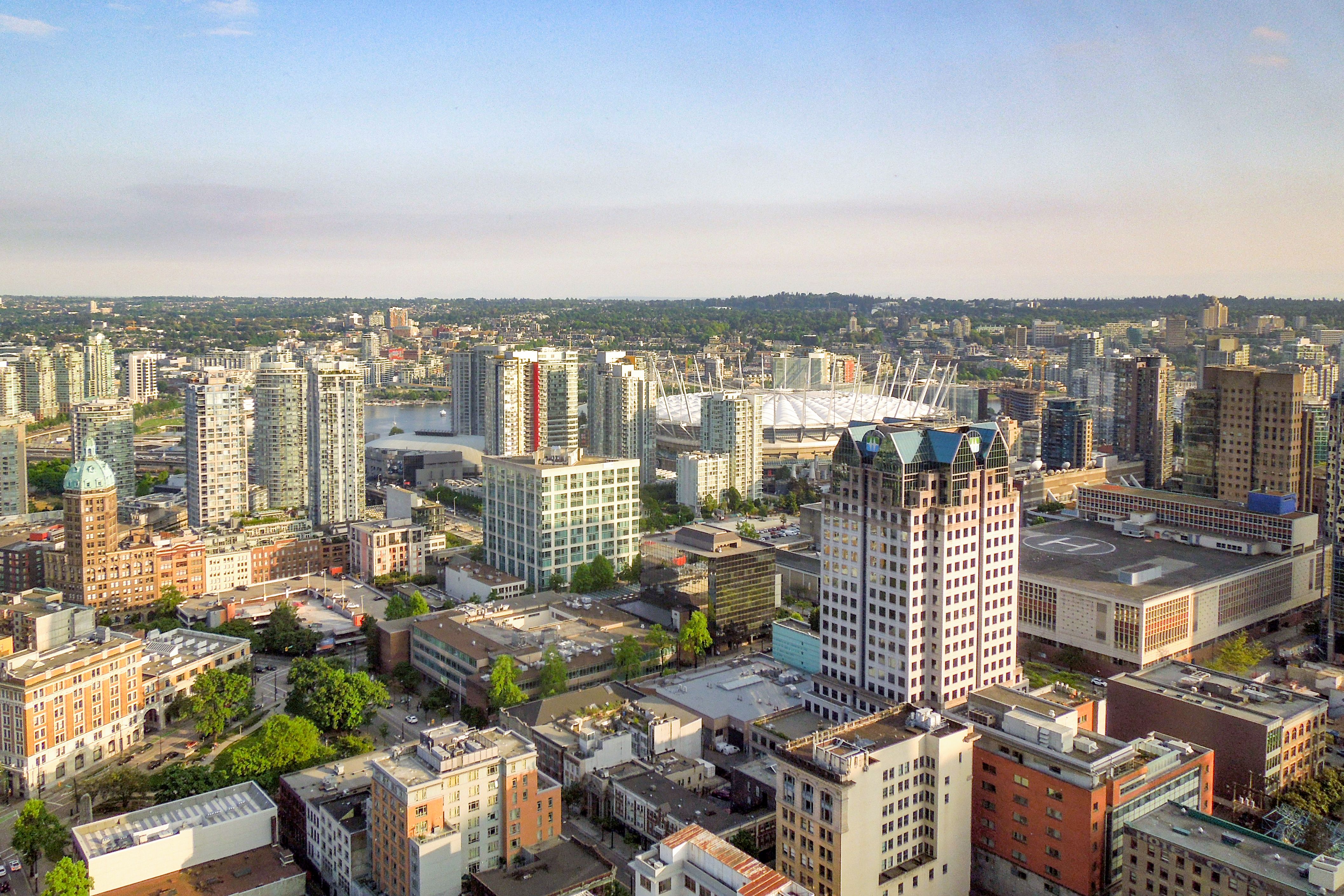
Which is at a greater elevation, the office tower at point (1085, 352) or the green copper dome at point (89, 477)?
the office tower at point (1085, 352)

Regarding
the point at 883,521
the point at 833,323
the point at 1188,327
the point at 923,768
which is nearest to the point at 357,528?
the point at 883,521

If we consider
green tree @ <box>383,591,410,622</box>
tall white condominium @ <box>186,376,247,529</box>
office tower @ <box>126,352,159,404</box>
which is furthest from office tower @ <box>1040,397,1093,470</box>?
office tower @ <box>126,352,159,404</box>

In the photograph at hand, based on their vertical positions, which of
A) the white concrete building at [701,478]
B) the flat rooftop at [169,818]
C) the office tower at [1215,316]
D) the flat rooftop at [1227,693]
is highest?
the office tower at [1215,316]

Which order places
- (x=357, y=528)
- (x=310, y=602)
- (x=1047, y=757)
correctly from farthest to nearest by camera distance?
1. (x=357, y=528)
2. (x=310, y=602)
3. (x=1047, y=757)

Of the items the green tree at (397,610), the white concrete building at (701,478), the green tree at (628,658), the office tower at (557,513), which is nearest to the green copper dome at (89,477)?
the green tree at (397,610)

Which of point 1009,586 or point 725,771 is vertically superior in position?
point 1009,586

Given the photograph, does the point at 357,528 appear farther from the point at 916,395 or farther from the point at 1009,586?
the point at 916,395

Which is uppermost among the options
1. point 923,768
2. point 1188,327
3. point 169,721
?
point 1188,327

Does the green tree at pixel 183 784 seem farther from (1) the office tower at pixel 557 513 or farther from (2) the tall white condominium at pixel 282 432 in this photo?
(2) the tall white condominium at pixel 282 432
